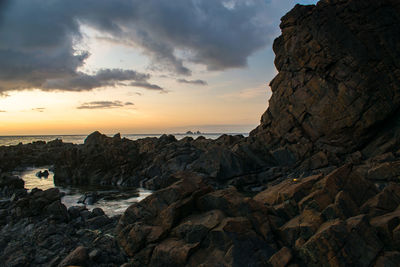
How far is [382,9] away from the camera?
39.4 metres

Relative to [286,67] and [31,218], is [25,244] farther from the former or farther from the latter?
[286,67]

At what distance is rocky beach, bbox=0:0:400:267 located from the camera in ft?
37.7

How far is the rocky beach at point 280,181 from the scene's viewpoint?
1149cm

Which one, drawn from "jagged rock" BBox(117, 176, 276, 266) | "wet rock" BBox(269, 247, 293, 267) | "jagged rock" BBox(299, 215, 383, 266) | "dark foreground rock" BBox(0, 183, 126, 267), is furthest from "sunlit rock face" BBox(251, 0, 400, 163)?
"dark foreground rock" BBox(0, 183, 126, 267)

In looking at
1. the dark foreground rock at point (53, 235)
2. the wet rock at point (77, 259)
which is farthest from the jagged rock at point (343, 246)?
the wet rock at point (77, 259)

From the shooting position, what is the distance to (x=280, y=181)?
3591cm

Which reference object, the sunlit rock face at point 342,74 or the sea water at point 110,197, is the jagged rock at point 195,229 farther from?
the sunlit rock face at point 342,74

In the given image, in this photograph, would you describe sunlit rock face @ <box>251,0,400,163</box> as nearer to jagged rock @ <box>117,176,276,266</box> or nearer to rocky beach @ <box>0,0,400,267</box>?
rocky beach @ <box>0,0,400,267</box>

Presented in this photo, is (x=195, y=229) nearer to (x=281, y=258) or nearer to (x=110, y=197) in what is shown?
(x=281, y=258)

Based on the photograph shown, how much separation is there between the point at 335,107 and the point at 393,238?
105 feet

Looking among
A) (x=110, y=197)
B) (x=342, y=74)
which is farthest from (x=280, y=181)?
(x=110, y=197)

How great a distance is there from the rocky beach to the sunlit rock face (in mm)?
159

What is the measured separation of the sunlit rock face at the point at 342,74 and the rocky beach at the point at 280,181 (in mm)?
159

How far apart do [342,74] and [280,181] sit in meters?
18.2
